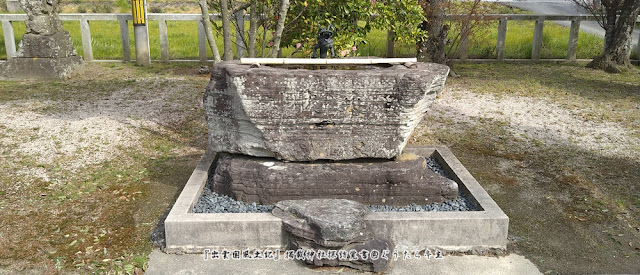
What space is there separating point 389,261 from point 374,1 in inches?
162

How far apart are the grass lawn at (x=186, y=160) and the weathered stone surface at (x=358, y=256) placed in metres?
1.20

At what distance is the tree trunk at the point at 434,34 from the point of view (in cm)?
1077

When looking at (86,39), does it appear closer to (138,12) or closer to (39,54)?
(138,12)

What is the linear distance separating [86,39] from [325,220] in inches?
411

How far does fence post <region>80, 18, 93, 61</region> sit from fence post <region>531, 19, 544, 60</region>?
10961 mm

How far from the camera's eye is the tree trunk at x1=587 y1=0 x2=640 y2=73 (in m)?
11.6

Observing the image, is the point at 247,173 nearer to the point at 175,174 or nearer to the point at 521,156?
the point at 175,174

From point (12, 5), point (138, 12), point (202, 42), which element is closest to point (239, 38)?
point (202, 42)

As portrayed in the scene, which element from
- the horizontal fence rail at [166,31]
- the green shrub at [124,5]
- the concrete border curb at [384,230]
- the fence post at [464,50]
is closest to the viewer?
the concrete border curb at [384,230]

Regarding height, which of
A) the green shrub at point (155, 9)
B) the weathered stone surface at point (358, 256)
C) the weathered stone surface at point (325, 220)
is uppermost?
the green shrub at point (155, 9)

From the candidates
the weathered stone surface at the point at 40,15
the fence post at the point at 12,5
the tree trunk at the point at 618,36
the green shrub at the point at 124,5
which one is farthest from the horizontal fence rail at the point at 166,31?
the fence post at the point at 12,5

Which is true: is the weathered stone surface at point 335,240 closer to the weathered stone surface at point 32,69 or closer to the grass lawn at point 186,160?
the grass lawn at point 186,160

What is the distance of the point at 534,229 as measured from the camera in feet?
15.5

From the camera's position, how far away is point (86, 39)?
12.3 m
